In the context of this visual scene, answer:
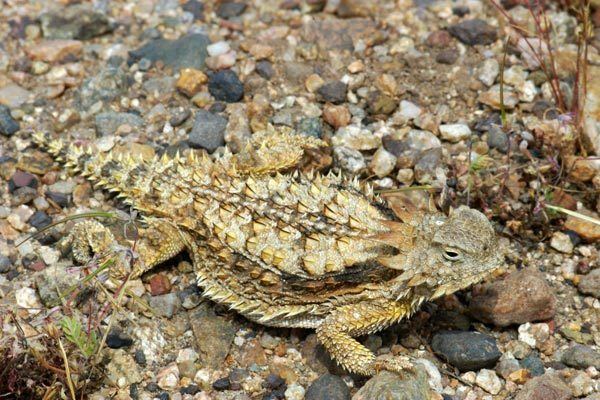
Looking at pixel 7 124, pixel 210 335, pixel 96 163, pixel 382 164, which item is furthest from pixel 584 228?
pixel 7 124

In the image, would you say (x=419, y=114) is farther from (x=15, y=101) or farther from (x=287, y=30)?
(x=15, y=101)

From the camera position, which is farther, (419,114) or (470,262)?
(419,114)

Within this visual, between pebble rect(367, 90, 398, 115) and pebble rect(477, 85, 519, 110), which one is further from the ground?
pebble rect(477, 85, 519, 110)

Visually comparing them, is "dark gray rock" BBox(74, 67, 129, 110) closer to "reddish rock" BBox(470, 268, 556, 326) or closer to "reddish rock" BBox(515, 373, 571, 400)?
"reddish rock" BBox(470, 268, 556, 326)

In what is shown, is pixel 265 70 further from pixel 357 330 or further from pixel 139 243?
pixel 357 330

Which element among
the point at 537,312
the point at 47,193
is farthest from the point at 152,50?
the point at 537,312

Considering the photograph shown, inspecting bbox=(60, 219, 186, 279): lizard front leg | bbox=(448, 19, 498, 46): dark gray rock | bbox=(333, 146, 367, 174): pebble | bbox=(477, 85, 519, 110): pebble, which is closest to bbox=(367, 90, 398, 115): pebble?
bbox=(333, 146, 367, 174): pebble
